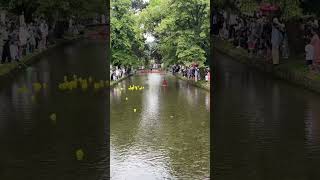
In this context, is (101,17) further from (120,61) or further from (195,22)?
(195,22)

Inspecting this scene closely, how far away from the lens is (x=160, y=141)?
13.8m

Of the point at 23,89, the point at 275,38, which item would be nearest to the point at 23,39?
the point at 23,89

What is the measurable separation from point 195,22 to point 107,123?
20593 millimetres

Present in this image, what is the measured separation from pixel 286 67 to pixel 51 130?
12242 mm

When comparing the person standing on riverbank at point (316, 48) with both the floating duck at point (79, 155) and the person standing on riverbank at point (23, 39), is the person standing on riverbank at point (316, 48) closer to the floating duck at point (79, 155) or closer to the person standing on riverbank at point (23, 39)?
the floating duck at point (79, 155)

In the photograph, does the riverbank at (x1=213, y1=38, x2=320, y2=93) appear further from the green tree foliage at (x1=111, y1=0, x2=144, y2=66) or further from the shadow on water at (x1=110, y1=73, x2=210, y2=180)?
the green tree foliage at (x1=111, y1=0, x2=144, y2=66)

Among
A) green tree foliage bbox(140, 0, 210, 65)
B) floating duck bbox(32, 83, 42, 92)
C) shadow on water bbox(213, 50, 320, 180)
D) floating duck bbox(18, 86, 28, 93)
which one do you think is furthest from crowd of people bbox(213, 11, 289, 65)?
floating duck bbox(18, 86, 28, 93)

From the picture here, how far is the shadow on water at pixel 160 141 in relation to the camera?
10539mm

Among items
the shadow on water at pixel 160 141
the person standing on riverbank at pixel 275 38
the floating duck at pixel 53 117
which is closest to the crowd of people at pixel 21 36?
the shadow on water at pixel 160 141

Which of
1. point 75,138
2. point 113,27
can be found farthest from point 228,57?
point 75,138

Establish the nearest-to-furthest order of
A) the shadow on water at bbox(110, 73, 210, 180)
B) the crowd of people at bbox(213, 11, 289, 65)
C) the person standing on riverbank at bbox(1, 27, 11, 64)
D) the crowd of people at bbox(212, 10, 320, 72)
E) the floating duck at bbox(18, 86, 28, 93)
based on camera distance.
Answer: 1. the shadow on water at bbox(110, 73, 210, 180)
2. the floating duck at bbox(18, 86, 28, 93)
3. the crowd of people at bbox(212, 10, 320, 72)
4. the person standing on riverbank at bbox(1, 27, 11, 64)
5. the crowd of people at bbox(213, 11, 289, 65)

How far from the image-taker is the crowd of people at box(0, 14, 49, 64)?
2494 centimetres

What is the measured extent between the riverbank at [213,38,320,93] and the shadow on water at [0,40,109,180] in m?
7.00

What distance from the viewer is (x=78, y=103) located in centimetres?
1905
